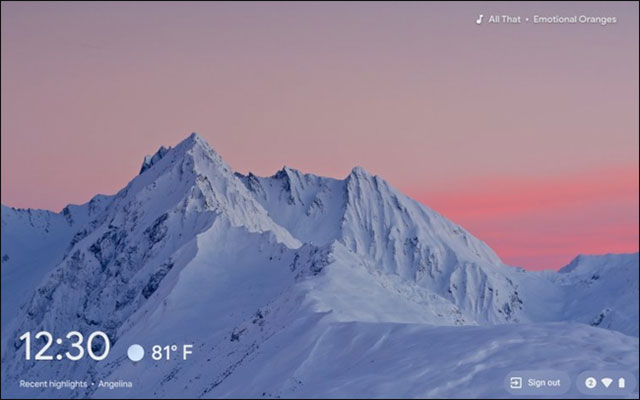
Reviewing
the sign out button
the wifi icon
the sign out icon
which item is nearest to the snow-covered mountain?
the sign out icon

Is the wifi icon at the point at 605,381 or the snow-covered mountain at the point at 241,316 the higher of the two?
the snow-covered mountain at the point at 241,316

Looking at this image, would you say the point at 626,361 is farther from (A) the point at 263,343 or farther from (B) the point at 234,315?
(B) the point at 234,315

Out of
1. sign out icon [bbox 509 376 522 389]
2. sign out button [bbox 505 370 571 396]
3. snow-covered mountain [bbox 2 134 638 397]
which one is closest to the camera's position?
sign out button [bbox 505 370 571 396]

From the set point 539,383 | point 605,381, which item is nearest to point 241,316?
point 539,383

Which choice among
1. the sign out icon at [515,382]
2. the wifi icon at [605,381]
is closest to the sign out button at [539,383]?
the sign out icon at [515,382]

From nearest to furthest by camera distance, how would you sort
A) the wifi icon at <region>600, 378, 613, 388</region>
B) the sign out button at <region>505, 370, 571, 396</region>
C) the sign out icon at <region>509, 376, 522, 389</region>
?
the wifi icon at <region>600, 378, 613, 388</region>
the sign out button at <region>505, 370, 571, 396</region>
the sign out icon at <region>509, 376, 522, 389</region>

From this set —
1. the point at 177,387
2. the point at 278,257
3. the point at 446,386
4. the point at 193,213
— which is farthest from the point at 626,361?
the point at 193,213

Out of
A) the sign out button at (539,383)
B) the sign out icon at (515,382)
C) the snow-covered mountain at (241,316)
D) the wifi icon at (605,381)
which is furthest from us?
the snow-covered mountain at (241,316)

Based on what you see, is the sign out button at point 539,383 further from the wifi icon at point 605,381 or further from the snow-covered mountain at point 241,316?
the snow-covered mountain at point 241,316

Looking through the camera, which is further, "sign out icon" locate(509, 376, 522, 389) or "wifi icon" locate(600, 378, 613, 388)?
"sign out icon" locate(509, 376, 522, 389)

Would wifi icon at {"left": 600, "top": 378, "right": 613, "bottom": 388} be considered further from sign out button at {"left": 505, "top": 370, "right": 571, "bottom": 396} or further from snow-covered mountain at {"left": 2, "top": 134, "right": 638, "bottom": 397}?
snow-covered mountain at {"left": 2, "top": 134, "right": 638, "bottom": 397}

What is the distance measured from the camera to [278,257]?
401ft

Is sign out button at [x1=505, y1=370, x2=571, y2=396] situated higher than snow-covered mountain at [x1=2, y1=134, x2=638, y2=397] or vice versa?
snow-covered mountain at [x1=2, y1=134, x2=638, y2=397]

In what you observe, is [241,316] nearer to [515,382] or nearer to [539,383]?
[515,382]
